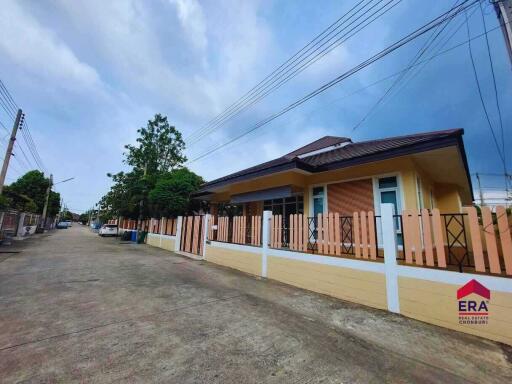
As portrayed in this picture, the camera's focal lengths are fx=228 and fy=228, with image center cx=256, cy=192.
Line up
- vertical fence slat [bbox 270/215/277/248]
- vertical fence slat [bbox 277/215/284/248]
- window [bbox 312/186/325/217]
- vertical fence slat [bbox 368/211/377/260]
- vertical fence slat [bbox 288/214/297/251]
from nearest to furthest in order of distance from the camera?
vertical fence slat [bbox 368/211/377/260], vertical fence slat [bbox 288/214/297/251], vertical fence slat [bbox 277/215/284/248], vertical fence slat [bbox 270/215/277/248], window [bbox 312/186/325/217]

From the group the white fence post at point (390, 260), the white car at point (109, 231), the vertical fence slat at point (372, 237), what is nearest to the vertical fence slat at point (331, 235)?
the vertical fence slat at point (372, 237)

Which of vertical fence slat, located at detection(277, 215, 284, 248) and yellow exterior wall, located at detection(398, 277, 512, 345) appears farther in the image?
vertical fence slat, located at detection(277, 215, 284, 248)

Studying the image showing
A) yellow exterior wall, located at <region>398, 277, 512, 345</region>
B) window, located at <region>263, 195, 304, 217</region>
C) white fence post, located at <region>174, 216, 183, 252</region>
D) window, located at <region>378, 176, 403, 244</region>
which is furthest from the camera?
white fence post, located at <region>174, 216, 183, 252</region>

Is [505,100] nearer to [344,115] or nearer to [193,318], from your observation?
[344,115]

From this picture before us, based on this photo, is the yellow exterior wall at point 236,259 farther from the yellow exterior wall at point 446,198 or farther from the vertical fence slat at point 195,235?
the yellow exterior wall at point 446,198

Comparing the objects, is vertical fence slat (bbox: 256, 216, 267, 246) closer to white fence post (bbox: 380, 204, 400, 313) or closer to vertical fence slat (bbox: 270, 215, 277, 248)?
vertical fence slat (bbox: 270, 215, 277, 248)

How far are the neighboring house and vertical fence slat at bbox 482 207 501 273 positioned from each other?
2346 millimetres

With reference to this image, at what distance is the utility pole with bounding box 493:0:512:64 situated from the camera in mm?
3691

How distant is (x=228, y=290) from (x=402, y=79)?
7.75 meters

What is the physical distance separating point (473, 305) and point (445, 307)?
342 mm

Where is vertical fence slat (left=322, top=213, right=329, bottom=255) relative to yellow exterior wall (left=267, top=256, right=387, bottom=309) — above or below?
above

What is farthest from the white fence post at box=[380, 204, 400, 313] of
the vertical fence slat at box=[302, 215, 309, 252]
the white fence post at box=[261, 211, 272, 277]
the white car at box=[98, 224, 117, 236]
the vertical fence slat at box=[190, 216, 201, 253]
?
the white car at box=[98, 224, 117, 236]

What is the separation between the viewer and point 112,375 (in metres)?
2.15

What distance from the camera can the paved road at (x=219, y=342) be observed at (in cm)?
226
